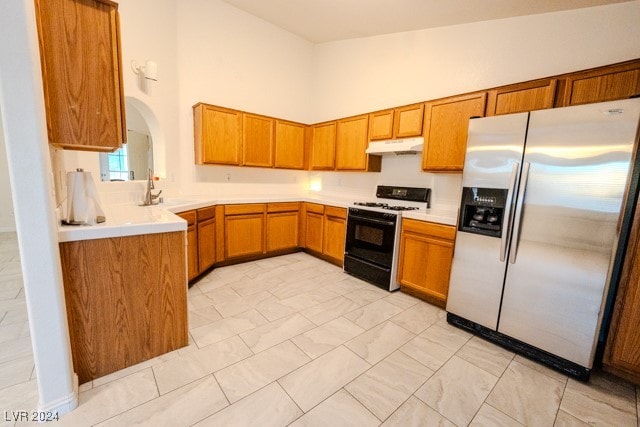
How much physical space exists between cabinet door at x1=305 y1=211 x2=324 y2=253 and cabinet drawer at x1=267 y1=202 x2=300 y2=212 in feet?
0.77

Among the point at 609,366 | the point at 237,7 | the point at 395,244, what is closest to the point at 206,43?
the point at 237,7

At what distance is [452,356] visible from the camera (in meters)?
1.96

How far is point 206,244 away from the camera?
3137mm

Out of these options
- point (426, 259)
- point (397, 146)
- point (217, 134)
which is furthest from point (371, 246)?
point (217, 134)

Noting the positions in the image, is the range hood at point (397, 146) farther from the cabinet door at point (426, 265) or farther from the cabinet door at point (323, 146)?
the cabinet door at point (426, 265)

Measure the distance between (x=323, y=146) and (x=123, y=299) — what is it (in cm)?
337

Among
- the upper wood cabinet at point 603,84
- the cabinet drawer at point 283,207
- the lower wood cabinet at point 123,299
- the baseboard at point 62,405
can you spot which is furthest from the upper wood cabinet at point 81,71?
the upper wood cabinet at point 603,84

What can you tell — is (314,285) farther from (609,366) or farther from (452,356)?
(609,366)

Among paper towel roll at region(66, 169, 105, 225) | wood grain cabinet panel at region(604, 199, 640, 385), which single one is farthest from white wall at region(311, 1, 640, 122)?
paper towel roll at region(66, 169, 105, 225)

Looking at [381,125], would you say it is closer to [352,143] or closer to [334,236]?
[352,143]

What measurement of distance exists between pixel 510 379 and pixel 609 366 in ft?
2.23

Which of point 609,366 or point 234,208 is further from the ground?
point 234,208

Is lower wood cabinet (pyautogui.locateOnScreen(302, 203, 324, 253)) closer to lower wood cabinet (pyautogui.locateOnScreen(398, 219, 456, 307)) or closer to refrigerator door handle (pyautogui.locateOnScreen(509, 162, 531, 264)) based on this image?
lower wood cabinet (pyautogui.locateOnScreen(398, 219, 456, 307))

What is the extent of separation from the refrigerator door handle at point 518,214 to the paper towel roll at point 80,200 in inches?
113
